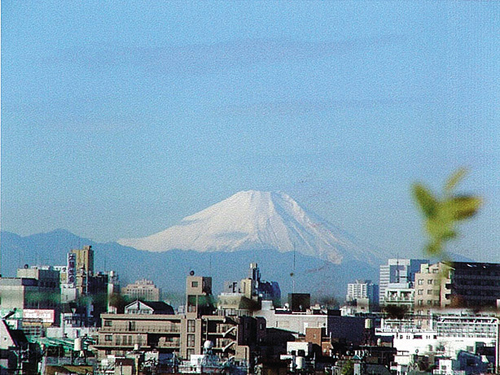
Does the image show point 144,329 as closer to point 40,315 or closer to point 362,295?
point 40,315

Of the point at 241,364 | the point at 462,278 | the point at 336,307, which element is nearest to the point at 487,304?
the point at 462,278

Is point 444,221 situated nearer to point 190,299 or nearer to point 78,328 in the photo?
point 190,299

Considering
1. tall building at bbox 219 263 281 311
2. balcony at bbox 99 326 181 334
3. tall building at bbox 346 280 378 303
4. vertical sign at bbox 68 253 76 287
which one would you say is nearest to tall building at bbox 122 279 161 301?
tall building at bbox 219 263 281 311

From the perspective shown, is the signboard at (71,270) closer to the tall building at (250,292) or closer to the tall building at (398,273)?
the tall building at (250,292)

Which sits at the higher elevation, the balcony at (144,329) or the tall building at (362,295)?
the tall building at (362,295)

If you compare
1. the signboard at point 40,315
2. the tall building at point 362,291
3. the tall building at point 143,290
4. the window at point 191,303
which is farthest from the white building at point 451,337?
the tall building at point 362,291

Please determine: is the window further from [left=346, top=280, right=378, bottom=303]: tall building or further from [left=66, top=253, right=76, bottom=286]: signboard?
[left=66, top=253, right=76, bottom=286]: signboard
